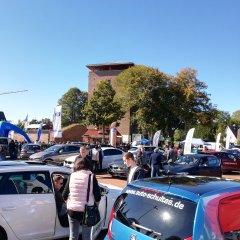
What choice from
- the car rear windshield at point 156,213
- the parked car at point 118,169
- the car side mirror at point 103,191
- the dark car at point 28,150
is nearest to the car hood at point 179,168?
the parked car at point 118,169

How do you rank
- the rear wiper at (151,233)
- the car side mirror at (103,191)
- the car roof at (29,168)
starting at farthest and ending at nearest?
the car side mirror at (103,191) < the car roof at (29,168) < the rear wiper at (151,233)

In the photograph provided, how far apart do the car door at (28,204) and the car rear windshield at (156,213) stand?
234 centimetres

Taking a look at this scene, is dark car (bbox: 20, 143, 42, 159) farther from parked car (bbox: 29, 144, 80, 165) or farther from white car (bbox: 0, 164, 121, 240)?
white car (bbox: 0, 164, 121, 240)

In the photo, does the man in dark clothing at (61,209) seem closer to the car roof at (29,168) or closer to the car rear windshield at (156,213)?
the car roof at (29,168)

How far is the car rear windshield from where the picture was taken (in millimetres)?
3420

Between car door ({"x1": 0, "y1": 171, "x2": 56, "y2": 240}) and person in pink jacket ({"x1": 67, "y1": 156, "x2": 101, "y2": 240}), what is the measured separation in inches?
→ 40.7

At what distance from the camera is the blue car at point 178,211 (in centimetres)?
338

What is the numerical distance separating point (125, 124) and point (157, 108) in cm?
1511

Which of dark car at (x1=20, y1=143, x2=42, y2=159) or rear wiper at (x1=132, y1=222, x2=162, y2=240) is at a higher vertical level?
rear wiper at (x1=132, y1=222, x2=162, y2=240)

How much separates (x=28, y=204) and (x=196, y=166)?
1179 centimetres

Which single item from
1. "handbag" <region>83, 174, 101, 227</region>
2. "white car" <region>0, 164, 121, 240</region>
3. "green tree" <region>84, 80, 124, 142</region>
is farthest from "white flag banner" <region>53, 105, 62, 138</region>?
"handbag" <region>83, 174, 101, 227</region>

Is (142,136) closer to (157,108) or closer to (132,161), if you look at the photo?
(157,108)

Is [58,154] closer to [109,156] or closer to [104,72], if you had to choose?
[109,156]

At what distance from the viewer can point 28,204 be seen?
20.1 feet
